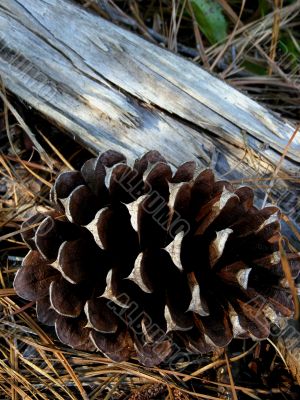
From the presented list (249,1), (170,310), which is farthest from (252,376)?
(249,1)

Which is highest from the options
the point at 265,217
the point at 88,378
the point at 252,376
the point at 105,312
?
the point at 265,217

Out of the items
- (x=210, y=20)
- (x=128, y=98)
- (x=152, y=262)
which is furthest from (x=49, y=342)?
(x=210, y=20)

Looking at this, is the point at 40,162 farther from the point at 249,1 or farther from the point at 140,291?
the point at 249,1

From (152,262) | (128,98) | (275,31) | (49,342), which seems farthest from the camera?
(275,31)

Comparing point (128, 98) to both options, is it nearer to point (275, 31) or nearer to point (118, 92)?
point (118, 92)

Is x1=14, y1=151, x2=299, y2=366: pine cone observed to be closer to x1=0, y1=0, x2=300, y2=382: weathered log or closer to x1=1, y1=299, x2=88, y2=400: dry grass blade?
x1=1, y1=299, x2=88, y2=400: dry grass blade
